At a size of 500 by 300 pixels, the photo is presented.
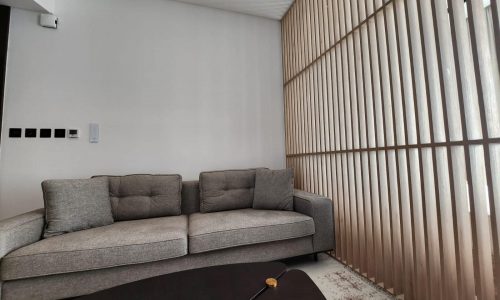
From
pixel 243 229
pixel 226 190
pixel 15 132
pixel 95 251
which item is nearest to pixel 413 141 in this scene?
pixel 243 229

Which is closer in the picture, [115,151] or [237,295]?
[237,295]

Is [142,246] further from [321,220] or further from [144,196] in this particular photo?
[321,220]

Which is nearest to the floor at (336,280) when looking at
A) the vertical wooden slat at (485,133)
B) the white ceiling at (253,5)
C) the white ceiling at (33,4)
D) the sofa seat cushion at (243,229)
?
the sofa seat cushion at (243,229)

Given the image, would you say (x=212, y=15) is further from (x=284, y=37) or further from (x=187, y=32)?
(x=284, y=37)

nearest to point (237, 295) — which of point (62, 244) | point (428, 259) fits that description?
point (428, 259)

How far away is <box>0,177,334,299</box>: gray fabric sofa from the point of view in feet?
4.55

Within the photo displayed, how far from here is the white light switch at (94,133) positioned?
2.40 metres

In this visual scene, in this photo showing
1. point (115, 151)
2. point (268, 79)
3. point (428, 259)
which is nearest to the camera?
point (428, 259)

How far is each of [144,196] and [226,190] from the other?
0.81 meters

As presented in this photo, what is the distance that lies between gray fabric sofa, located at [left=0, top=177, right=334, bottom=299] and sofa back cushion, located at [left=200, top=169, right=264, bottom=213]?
0.23 metres

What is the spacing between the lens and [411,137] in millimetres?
1420

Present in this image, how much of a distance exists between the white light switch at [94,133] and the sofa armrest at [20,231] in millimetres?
896

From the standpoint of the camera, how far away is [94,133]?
2.40 metres

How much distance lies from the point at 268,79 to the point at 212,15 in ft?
3.65
